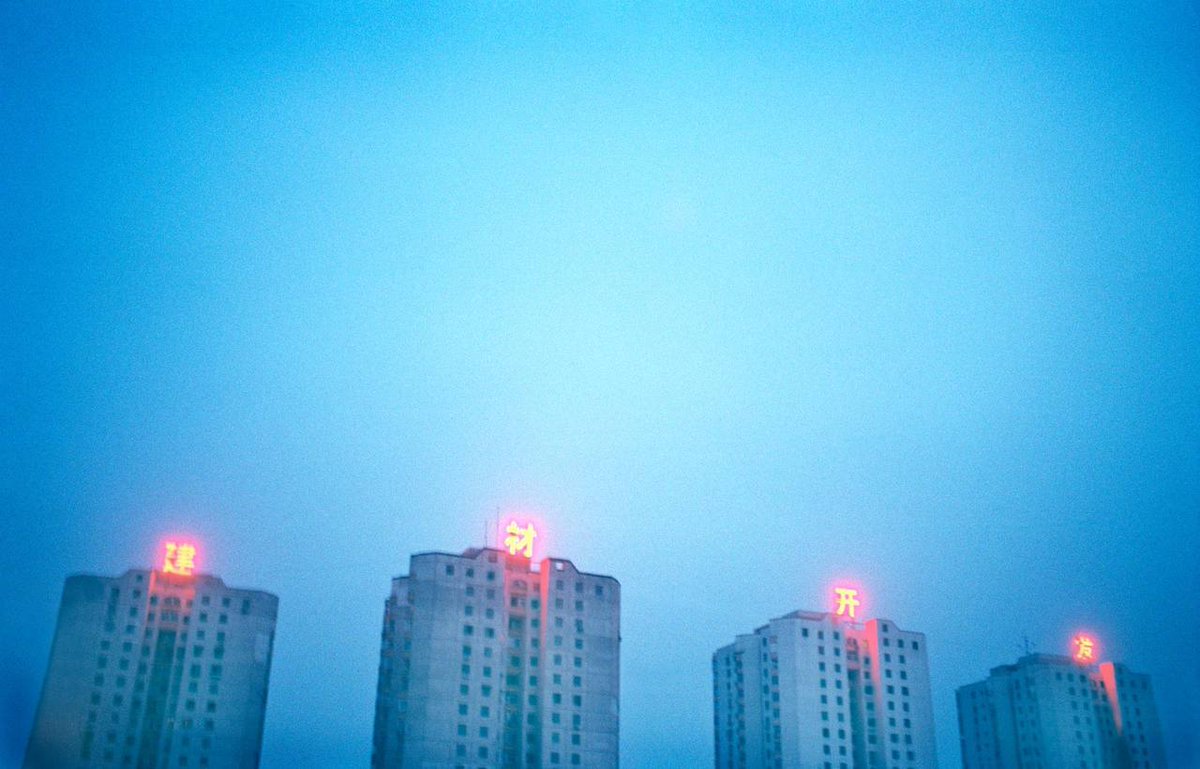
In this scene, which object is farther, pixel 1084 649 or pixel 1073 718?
pixel 1084 649

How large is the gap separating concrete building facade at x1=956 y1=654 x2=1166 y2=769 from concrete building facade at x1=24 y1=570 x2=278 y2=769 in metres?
61.4

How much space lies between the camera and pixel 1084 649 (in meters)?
91.5

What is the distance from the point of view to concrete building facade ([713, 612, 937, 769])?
76250 mm

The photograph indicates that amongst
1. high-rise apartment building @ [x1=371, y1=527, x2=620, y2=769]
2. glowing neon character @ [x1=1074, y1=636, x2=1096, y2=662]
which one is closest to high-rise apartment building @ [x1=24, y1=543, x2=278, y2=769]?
high-rise apartment building @ [x1=371, y1=527, x2=620, y2=769]

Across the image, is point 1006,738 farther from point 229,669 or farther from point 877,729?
point 229,669

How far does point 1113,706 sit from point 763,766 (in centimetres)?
3273

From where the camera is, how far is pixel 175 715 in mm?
67625

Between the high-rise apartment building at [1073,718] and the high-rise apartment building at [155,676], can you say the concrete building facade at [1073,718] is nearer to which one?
the high-rise apartment building at [1073,718]

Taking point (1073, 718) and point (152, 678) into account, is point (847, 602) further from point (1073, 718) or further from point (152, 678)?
point (152, 678)

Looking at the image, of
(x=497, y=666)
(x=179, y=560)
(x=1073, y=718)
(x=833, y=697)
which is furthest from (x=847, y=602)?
(x=179, y=560)

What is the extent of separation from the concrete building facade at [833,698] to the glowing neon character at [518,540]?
21.6m

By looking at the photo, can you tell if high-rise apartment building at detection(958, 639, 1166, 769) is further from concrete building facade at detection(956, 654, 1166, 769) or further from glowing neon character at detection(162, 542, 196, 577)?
glowing neon character at detection(162, 542, 196, 577)

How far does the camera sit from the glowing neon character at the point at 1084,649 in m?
91.1

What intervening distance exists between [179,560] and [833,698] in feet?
153
